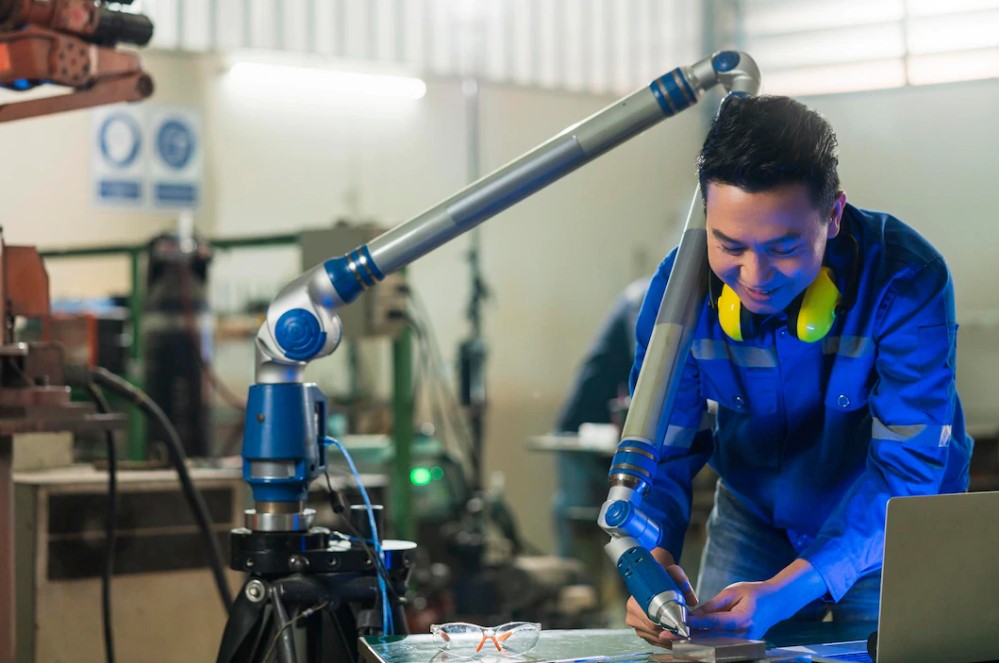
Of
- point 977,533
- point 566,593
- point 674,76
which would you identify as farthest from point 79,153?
point 977,533

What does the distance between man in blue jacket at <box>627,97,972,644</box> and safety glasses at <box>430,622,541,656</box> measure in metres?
0.11

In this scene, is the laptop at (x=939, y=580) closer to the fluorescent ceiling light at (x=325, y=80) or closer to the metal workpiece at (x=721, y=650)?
the metal workpiece at (x=721, y=650)

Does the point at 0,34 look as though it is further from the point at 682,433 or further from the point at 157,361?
the point at 157,361

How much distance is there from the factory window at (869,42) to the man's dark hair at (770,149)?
180cm

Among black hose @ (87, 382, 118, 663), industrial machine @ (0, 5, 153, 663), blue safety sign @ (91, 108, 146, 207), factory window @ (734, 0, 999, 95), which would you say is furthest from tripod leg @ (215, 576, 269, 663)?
blue safety sign @ (91, 108, 146, 207)

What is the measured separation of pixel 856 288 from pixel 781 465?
0.94ft

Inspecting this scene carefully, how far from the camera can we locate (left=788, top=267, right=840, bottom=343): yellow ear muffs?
1.34m

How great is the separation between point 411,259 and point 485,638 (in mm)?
456

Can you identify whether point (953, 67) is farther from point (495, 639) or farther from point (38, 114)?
point (495, 639)

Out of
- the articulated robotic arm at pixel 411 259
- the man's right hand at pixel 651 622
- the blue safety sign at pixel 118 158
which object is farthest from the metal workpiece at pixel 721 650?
the blue safety sign at pixel 118 158

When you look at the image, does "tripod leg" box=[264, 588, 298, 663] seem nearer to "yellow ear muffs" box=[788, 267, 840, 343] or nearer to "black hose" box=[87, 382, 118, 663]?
"yellow ear muffs" box=[788, 267, 840, 343]

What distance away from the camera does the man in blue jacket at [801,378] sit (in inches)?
49.9

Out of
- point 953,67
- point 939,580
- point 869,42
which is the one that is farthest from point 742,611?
point 869,42

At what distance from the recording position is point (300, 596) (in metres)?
1.42
